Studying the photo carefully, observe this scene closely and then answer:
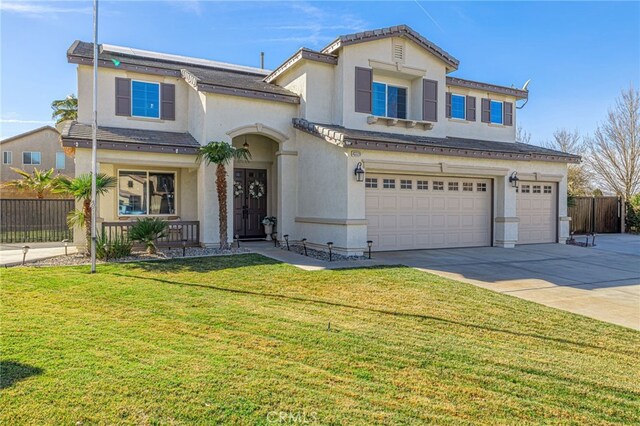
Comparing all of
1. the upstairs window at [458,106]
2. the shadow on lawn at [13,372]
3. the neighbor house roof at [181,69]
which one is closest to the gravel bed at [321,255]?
the neighbor house roof at [181,69]

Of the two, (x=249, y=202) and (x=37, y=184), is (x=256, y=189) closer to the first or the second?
(x=249, y=202)

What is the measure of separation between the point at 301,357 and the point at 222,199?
29.2ft

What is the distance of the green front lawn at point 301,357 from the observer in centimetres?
371

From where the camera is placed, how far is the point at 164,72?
15.2 meters

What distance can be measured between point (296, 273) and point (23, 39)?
26.9ft

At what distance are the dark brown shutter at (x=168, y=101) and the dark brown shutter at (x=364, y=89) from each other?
22.2ft

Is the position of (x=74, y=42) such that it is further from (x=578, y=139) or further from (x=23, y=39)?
(x=578, y=139)

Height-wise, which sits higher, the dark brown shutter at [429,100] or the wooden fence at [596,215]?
the dark brown shutter at [429,100]

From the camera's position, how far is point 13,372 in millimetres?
4234

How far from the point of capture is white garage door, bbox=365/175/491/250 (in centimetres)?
1350

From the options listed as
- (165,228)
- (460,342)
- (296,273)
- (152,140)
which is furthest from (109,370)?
A: (152,140)

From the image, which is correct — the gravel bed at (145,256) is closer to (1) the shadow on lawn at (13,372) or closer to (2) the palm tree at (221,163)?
(2) the palm tree at (221,163)

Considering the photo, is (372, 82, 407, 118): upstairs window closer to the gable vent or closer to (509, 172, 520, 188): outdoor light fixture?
the gable vent

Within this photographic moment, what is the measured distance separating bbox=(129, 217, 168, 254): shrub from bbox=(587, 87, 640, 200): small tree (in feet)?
94.3
